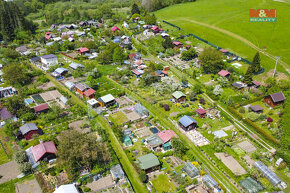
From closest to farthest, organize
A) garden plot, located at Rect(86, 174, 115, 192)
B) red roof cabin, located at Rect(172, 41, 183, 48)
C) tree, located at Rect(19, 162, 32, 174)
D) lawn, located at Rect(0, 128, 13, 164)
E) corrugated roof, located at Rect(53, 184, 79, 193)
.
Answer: corrugated roof, located at Rect(53, 184, 79, 193) → garden plot, located at Rect(86, 174, 115, 192) → tree, located at Rect(19, 162, 32, 174) → lawn, located at Rect(0, 128, 13, 164) → red roof cabin, located at Rect(172, 41, 183, 48)

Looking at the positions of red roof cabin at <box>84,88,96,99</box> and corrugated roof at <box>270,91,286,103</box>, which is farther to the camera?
red roof cabin at <box>84,88,96,99</box>

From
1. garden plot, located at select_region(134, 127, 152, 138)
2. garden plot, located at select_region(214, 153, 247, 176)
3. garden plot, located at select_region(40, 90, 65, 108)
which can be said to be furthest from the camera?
garden plot, located at select_region(40, 90, 65, 108)

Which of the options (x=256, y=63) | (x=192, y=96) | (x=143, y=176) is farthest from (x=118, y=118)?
(x=256, y=63)

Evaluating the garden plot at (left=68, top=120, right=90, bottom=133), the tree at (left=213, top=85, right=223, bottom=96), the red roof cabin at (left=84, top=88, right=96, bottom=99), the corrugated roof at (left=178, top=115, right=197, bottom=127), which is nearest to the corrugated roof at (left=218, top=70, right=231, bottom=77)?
the tree at (left=213, top=85, right=223, bottom=96)

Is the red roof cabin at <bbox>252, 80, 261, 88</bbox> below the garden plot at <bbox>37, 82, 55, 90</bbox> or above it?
below

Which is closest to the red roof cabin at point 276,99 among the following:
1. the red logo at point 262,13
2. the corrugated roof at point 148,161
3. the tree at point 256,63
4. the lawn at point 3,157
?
the tree at point 256,63

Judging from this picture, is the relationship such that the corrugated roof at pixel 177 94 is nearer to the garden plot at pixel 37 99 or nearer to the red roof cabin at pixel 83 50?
the garden plot at pixel 37 99

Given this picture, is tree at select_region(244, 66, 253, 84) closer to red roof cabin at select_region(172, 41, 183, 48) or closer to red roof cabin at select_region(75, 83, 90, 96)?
red roof cabin at select_region(172, 41, 183, 48)
